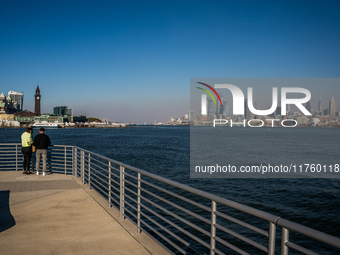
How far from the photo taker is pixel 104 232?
200 inches

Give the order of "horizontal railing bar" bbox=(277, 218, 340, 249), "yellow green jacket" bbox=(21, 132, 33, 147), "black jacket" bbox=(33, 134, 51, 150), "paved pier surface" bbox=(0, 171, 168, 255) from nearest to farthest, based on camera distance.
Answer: "horizontal railing bar" bbox=(277, 218, 340, 249) < "paved pier surface" bbox=(0, 171, 168, 255) < "black jacket" bbox=(33, 134, 51, 150) < "yellow green jacket" bbox=(21, 132, 33, 147)

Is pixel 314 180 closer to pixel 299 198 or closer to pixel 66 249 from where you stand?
pixel 299 198

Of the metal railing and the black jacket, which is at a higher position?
the black jacket

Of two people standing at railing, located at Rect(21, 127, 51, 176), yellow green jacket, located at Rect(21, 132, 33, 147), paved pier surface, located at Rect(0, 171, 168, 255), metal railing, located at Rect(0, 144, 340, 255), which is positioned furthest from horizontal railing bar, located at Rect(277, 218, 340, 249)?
yellow green jacket, located at Rect(21, 132, 33, 147)

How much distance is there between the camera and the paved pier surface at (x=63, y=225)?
174 inches

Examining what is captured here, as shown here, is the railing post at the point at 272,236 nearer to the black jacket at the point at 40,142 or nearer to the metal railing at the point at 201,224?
the metal railing at the point at 201,224

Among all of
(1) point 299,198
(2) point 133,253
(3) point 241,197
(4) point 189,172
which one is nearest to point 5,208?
(2) point 133,253

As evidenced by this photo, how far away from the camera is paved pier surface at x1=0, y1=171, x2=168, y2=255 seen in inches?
174

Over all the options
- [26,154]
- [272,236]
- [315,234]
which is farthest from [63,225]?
[26,154]

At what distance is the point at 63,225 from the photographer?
17.8 feet

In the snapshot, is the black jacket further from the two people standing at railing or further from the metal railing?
the metal railing

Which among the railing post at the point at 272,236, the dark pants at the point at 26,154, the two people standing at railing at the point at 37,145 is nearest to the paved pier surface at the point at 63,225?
the railing post at the point at 272,236

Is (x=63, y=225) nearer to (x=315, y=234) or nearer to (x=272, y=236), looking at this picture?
(x=272, y=236)

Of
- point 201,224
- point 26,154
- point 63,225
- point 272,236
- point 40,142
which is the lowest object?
point 201,224
